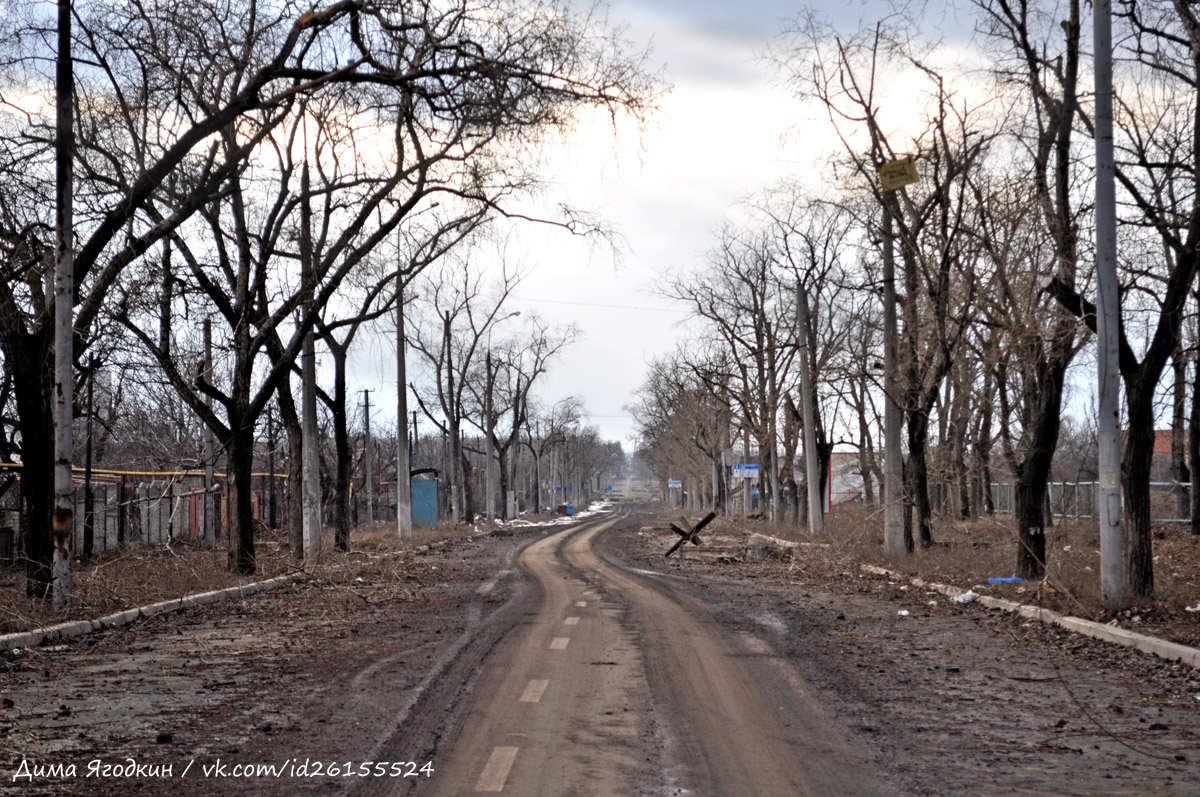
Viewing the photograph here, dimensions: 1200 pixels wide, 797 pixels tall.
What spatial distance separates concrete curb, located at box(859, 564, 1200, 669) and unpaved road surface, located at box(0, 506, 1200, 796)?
0.23m

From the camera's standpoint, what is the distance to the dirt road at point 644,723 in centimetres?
613

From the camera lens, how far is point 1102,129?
42.0 ft

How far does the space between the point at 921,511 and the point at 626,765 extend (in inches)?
722

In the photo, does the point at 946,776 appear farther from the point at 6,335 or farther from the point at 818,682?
the point at 6,335

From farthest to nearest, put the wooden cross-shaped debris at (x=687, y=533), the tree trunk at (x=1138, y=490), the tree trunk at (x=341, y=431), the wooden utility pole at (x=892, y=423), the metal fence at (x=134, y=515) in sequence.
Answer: the wooden cross-shaped debris at (x=687, y=533), the tree trunk at (x=341, y=431), the metal fence at (x=134, y=515), the wooden utility pole at (x=892, y=423), the tree trunk at (x=1138, y=490)

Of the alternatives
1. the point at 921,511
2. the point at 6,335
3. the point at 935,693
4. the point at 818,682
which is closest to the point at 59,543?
the point at 6,335

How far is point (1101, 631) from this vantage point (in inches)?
451

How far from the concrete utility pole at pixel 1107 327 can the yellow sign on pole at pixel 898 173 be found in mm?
6330

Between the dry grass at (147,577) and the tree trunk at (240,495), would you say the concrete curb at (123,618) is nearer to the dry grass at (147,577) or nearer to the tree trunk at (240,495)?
the dry grass at (147,577)

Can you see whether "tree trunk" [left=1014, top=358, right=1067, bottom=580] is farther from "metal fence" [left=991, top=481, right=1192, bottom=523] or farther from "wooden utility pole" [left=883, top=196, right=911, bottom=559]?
"metal fence" [left=991, top=481, right=1192, bottom=523]

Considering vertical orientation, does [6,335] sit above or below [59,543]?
above

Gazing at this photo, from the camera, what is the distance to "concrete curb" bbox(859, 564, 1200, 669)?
9953mm

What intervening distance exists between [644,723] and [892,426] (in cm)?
1565

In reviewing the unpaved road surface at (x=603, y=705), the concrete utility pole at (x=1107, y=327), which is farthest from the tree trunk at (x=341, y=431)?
the concrete utility pole at (x=1107, y=327)
